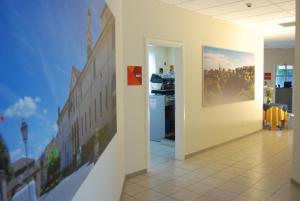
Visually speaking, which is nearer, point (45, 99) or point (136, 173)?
point (45, 99)

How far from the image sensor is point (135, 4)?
4.02 metres

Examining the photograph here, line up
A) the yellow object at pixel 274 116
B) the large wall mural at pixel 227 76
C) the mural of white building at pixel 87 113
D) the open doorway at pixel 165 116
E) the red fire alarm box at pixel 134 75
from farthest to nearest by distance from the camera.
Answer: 1. the yellow object at pixel 274 116
2. the large wall mural at pixel 227 76
3. the open doorway at pixel 165 116
4. the red fire alarm box at pixel 134 75
5. the mural of white building at pixel 87 113

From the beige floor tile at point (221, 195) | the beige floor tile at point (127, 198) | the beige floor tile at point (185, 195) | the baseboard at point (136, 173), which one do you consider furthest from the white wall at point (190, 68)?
the beige floor tile at point (221, 195)

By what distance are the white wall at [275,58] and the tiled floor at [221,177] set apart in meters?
6.98

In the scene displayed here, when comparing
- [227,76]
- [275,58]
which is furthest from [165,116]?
[275,58]

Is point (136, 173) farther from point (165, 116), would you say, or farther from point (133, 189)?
point (165, 116)

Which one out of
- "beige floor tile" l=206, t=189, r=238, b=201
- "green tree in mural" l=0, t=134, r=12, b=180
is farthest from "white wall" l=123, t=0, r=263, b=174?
"green tree in mural" l=0, t=134, r=12, b=180

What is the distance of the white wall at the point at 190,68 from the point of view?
4.05m

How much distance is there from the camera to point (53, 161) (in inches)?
39.7

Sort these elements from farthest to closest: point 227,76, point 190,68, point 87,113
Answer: point 227,76 < point 190,68 < point 87,113

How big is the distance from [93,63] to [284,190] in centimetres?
318

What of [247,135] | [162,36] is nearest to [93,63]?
[162,36]

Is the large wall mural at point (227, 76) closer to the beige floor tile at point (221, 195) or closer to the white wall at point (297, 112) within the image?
the white wall at point (297, 112)

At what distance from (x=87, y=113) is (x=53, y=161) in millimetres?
590
